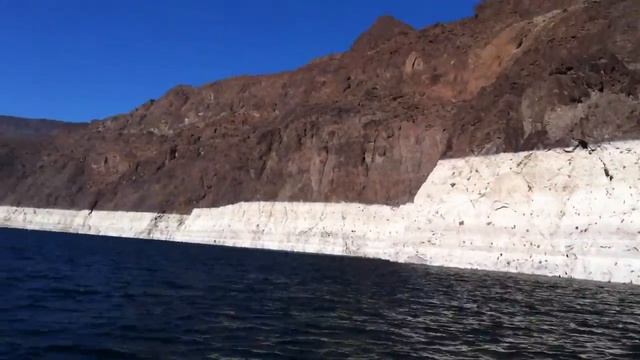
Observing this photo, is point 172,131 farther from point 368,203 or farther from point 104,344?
point 104,344

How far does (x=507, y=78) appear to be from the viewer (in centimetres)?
4909

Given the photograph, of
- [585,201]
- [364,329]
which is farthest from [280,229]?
[364,329]

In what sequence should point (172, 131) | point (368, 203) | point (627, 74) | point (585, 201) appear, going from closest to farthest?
point (585, 201) < point (627, 74) < point (368, 203) < point (172, 131)

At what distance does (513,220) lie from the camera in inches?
1503

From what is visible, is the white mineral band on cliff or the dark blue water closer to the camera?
the dark blue water

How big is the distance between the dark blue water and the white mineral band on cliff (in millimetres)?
2787

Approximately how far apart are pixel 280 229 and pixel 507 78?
1029 inches

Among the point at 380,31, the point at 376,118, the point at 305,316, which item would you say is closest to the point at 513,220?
the point at 305,316

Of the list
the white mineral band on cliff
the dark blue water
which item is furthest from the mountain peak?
the dark blue water

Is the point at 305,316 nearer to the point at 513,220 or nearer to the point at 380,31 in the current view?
the point at 513,220

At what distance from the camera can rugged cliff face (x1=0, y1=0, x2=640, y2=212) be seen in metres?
40.7

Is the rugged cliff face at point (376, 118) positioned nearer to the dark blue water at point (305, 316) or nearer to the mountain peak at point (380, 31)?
the mountain peak at point (380, 31)

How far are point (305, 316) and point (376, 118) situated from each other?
4646 cm

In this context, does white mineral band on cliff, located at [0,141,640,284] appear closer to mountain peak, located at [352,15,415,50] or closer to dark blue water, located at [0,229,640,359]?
dark blue water, located at [0,229,640,359]
